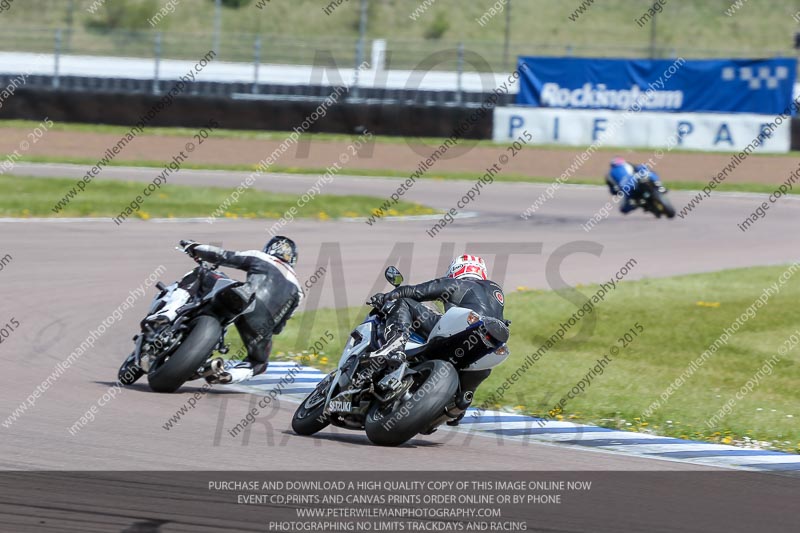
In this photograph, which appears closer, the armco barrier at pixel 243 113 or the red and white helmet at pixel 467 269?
the red and white helmet at pixel 467 269

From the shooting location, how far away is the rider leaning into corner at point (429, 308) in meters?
8.38

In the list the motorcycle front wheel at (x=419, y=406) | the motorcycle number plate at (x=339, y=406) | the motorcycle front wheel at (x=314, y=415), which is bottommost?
the motorcycle front wheel at (x=314, y=415)

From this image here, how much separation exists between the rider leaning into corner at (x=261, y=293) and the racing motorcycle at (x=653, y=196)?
1456cm

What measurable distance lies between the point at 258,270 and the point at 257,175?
1957 cm

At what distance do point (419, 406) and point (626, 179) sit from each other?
16993mm

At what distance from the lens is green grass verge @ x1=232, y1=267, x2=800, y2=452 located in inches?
411

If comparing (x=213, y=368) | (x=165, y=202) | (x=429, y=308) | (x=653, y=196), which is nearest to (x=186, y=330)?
(x=213, y=368)

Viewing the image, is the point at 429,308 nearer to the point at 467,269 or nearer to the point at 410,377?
the point at 467,269

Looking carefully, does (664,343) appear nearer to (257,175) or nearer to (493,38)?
(257,175)

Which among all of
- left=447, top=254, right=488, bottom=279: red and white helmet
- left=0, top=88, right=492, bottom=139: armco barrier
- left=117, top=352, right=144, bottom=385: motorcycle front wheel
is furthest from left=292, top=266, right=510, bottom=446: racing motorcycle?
left=0, top=88, right=492, bottom=139: armco barrier

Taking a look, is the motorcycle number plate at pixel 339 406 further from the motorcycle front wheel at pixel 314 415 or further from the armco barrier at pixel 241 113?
the armco barrier at pixel 241 113

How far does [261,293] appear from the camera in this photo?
1065 centimetres

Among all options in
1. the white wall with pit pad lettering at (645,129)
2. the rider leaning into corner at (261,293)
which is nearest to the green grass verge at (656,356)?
the rider leaning into corner at (261,293)

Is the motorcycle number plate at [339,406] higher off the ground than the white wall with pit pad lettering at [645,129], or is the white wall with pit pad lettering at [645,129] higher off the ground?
the motorcycle number plate at [339,406]
